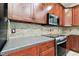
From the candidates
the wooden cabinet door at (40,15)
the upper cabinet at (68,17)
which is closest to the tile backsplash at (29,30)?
the upper cabinet at (68,17)

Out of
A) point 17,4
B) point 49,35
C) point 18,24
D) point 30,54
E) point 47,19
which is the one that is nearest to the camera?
point 30,54

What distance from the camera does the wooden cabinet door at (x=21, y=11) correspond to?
1.23m

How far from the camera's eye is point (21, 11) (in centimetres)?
139

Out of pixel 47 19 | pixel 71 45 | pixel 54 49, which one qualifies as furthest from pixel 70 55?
pixel 47 19

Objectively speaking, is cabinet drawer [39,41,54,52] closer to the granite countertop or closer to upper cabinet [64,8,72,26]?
the granite countertop

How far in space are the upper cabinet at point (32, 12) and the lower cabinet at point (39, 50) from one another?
0.30 m

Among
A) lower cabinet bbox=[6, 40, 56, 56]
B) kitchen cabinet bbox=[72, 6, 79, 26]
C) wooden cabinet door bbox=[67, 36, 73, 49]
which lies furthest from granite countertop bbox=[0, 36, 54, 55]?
kitchen cabinet bbox=[72, 6, 79, 26]

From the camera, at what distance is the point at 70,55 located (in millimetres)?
1199

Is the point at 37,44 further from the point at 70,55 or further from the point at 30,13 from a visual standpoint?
the point at 30,13

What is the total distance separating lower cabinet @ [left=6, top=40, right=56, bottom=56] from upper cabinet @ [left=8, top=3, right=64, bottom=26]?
0.30 meters

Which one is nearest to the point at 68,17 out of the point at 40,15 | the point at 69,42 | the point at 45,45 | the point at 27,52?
the point at 69,42

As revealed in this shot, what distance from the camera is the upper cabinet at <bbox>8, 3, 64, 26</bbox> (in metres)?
1.25

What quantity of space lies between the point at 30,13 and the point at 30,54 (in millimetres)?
637

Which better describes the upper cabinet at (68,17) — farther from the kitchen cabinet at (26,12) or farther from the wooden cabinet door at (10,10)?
the wooden cabinet door at (10,10)
